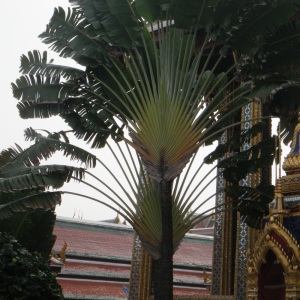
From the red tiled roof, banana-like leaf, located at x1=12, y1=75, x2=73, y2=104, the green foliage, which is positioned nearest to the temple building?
the red tiled roof

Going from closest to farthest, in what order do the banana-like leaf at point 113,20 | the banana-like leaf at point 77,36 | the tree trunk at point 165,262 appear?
1. the tree trunk at point 165,262
2. the banana-like leaf at point 113,20
3. the banana-like leaf at point 77,36

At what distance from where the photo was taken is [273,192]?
9.69m

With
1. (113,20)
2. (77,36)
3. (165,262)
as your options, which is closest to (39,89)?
(77,36)

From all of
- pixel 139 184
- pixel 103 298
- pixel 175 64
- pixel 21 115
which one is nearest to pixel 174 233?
pixel 139 184

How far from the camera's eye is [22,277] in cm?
719

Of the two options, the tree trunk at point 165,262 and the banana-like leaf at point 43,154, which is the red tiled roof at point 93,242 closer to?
the banana-like leaf at point 43,154

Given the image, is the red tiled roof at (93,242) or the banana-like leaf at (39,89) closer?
the banana-like leaf at (39,89)

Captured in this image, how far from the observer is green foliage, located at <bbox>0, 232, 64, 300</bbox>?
7047 mm

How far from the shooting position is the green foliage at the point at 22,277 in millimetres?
7047

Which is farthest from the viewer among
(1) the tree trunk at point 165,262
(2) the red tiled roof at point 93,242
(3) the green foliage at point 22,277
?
(2) the red tiled roof at point 93,242

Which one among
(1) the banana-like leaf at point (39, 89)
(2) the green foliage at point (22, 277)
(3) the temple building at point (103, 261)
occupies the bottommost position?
(2) the green foliage at point (22, 277)

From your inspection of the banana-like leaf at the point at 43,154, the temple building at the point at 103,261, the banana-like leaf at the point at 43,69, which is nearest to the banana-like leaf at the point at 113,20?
the banana-like leaf at the point at 43,69

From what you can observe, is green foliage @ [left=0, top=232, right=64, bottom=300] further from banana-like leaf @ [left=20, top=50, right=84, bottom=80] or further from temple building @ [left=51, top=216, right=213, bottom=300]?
temple building @ [left=51, top=216, right=213, bottom=300]

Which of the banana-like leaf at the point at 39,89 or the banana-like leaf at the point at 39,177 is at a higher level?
the banana-like leaf at the point at 39,89
